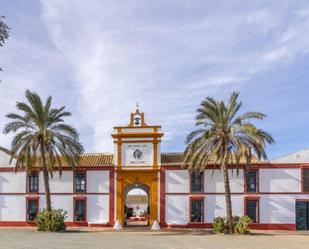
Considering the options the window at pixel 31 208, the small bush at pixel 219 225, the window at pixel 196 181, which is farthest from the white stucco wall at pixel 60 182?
the small bush at pixel 219 225

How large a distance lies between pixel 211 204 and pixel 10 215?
1669 centimetres

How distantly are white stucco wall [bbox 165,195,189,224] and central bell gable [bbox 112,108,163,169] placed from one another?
309 cm

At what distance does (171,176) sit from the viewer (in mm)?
38969

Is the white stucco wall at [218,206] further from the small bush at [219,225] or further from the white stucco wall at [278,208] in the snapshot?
the small bush at [219,225]

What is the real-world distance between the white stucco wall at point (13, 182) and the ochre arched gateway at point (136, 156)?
320 inches

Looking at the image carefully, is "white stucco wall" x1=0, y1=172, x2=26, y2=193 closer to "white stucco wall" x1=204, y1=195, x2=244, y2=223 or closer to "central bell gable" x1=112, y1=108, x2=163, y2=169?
"central bell gable" x1=112, y1=108, x2=163, y2=169

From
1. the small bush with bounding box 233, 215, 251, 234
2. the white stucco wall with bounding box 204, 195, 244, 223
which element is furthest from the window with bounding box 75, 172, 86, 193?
the small bush with bounding box 233, 215, 251, 234

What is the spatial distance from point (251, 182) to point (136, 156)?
9489 mm

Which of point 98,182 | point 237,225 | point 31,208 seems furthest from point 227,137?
point 31,208

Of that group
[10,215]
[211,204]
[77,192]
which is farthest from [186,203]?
[10,215]

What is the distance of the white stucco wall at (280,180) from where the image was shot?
37.9m

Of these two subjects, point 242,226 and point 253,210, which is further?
point 253,210

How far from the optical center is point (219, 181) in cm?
3859

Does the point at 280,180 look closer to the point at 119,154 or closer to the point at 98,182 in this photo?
the point at 119,154
